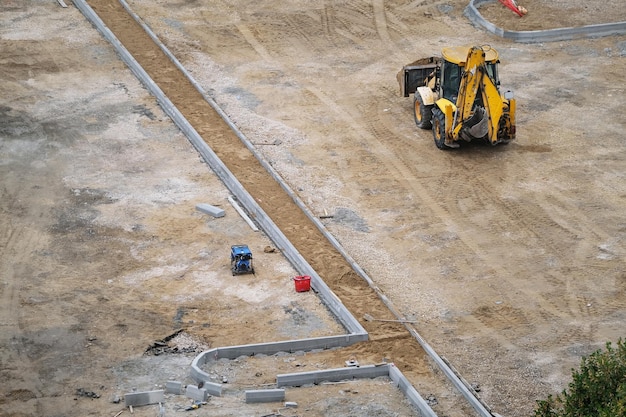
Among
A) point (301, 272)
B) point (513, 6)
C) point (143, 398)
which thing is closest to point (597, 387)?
point (143, 398)

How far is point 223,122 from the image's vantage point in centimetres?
2656

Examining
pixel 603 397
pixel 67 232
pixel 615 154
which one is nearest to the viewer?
pixel 603 397

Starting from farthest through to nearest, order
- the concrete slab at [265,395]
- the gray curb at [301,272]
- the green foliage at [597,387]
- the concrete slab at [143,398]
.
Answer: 1. the gray curb at [301,272]
2. the concrete slab at [265,395]
3. the concrete slab at [143,398]
4. the green foliage at [597,387]

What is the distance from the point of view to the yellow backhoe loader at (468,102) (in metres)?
24.2

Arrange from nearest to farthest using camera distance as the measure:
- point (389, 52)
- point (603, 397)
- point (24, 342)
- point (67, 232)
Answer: point (603, 397) < point (24, 342) < point (67, 232) < point (389, 52)

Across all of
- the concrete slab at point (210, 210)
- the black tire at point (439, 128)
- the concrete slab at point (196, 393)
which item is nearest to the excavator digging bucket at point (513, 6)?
the black tire at point (439, 128)

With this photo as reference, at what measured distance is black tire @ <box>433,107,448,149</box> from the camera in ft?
81.7

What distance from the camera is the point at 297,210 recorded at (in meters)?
22.8

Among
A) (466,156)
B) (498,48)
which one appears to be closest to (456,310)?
(466,156)

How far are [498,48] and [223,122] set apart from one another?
8529mm

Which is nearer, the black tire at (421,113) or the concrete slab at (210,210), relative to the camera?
the concrete slab at (210,210)

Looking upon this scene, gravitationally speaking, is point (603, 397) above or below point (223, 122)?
above

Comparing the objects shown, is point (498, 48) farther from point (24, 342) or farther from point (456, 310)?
point (24, 342)

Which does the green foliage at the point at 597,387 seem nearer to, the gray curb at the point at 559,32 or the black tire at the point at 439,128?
the black tire at the point at 439,128
